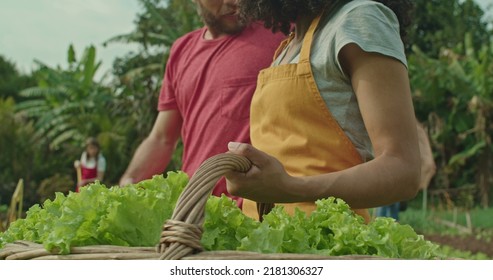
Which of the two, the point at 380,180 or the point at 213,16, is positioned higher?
the point at 213,16

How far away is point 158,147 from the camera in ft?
8.20

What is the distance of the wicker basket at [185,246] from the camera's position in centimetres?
98

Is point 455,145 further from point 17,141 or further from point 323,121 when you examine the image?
point 323,121

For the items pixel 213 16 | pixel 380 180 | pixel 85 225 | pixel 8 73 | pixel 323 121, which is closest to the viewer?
pixel 85 225

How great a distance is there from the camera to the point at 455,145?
15.8 meters

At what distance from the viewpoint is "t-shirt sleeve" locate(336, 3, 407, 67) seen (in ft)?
4.17

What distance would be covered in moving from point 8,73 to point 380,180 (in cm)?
2588

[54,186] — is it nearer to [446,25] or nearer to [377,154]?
[446,25]

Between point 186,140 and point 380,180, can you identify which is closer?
point 380,180

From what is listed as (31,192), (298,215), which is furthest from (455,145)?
(298,215)

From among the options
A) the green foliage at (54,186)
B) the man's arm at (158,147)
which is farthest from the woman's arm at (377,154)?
the green foliage at (54,186)

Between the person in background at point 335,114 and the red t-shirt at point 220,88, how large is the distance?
589 mm

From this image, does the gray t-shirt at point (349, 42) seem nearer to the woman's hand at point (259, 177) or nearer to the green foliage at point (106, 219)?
the woman's hand at point (259, 177)

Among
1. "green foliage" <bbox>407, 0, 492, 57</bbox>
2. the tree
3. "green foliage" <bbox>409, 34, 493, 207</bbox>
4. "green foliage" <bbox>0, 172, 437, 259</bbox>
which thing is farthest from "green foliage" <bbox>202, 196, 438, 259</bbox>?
the tree
